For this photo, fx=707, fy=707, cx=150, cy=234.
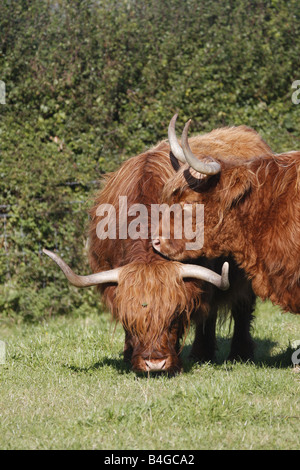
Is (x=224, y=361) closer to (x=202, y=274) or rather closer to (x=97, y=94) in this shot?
(x=202, y=274)

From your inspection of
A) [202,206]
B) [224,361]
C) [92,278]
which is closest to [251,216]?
[202,206]

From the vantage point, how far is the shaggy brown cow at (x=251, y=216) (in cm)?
470

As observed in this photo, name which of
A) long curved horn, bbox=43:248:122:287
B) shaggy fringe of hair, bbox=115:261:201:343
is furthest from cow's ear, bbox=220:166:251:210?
long curved horn, bbox=43:248:122:287

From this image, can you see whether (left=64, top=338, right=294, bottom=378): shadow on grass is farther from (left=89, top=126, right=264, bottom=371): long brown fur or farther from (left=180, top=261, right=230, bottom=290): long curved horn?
(left=180, top=261, right=230, bottom=290): long curved horn

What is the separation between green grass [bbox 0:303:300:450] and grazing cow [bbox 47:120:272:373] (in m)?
0.23

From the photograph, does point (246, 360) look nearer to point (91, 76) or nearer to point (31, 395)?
point (31, 395)

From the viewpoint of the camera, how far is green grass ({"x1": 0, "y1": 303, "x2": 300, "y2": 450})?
371 cm

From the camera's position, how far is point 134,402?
14.1ft

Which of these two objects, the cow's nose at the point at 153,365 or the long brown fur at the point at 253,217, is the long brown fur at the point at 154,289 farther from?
the long brown fur at the point at 253,217

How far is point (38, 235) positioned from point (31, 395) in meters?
4.49

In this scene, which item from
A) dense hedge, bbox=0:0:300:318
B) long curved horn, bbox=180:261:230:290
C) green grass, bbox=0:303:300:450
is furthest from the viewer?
dense hedge, bbox=0:0:300:318

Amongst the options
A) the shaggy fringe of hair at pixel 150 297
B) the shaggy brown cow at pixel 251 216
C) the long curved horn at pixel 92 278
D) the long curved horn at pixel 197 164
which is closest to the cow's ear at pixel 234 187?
the shaggy brown cow at pixel 251 216

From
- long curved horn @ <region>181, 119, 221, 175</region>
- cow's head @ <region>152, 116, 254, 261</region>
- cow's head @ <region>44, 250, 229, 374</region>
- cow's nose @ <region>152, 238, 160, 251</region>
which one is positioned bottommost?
cow's head @ <region>44, 250, 229, 374</region>

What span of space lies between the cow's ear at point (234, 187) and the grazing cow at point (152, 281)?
482 mm
